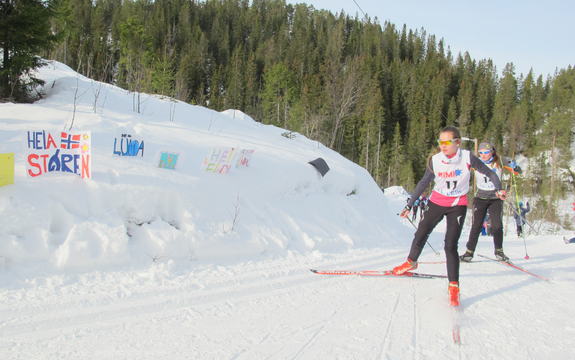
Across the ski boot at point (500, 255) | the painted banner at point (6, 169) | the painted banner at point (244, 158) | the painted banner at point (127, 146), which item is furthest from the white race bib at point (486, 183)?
the painted banner at point (6, 169)

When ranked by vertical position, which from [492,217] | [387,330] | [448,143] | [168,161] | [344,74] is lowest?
[387,330]

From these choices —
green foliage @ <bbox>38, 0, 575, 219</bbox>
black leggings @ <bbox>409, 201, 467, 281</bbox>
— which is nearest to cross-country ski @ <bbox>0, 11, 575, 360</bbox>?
black leggings @ <bbox>409, 201, 467, 281</bbox>

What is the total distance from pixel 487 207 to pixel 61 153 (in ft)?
22.4

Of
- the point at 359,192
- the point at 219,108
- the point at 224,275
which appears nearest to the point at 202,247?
the point at 224,275

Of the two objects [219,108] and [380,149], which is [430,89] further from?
[219,108]

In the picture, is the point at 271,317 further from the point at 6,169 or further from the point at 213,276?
the point at 6,169

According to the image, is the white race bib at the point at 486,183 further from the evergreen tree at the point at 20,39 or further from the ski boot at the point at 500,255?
the evergreen tree at the point at 20,39

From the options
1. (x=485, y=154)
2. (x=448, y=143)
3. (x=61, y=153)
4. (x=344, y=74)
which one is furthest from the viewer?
(x=344, y=74)

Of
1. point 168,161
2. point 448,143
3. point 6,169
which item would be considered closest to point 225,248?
point 168,161

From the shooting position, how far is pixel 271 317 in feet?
9.78

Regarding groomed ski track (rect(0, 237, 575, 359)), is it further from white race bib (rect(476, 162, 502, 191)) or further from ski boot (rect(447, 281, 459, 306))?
white race bib (rect(476, 162, 502, 191))

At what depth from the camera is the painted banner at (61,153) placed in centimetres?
464

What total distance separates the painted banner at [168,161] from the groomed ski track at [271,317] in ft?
7.30

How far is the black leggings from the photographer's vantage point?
3.46m
